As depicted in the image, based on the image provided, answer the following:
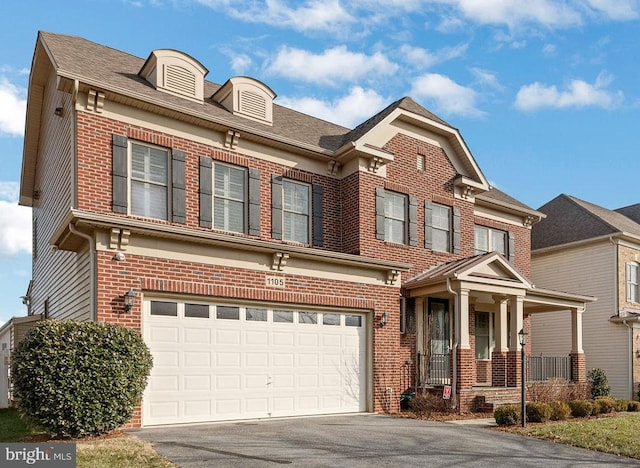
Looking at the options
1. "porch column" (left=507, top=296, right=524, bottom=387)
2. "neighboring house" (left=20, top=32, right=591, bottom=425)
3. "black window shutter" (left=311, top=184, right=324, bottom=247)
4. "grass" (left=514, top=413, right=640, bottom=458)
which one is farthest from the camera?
"porch column" (left=507, top=296, right=524, bottom=387)

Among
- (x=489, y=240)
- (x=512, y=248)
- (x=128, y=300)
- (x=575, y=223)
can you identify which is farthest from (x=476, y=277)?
(x=575, y=223)

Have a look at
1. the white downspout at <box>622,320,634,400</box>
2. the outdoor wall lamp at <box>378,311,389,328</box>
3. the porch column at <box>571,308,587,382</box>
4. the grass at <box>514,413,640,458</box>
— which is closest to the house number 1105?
the outdoor wall lamp at <box>378,311,389,328</box>

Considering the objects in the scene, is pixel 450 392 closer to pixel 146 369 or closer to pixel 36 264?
pixel 146 369

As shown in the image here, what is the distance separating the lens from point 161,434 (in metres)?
10.5

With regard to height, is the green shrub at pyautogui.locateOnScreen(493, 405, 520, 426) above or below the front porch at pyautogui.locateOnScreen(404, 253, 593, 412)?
below

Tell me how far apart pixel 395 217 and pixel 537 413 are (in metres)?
6.59

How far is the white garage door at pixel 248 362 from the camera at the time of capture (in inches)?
463

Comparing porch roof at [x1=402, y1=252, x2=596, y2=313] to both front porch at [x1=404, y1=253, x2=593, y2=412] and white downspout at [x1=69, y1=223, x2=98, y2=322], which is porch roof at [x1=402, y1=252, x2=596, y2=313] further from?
white downspout at [x1=69, y1=223, x2=98, y2=322]

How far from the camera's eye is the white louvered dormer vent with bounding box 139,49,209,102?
1510cm

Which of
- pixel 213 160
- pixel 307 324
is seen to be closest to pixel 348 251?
pixel 307 324

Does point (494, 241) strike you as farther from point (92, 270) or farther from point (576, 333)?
point (92, 270)

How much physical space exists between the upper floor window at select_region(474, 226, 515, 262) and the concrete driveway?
9.70 m

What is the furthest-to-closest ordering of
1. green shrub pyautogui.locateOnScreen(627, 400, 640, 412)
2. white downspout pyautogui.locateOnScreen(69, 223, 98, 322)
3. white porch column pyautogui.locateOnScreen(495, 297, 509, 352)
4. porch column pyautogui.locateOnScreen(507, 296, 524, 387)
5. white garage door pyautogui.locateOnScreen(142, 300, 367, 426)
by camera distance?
green shrub pyautogui.locateOnScreen(627, 400, 640, 412)
white porch column pyautogui.locateOnScreen(495, 297, 509, 352)
porch column pyautogui.locateOnScreen(507, 296, 524, 387)
white garage door pyautogui.locateOnScreen(142, 300, 367, 426)
white downspout pyautogui.locateOnScreen(69, 223, 98, 322)

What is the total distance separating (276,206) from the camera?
52.6ft
